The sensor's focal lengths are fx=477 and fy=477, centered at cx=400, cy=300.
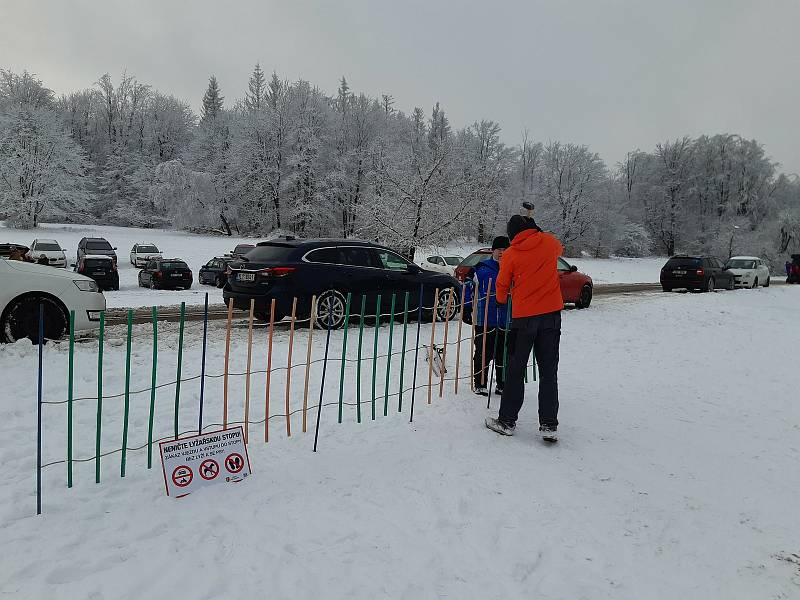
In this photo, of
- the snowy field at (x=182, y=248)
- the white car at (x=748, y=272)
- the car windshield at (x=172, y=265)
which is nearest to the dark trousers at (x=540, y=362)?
the car windshield at (x=172, y=265)

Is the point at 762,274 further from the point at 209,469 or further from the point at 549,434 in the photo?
the point at 209,469

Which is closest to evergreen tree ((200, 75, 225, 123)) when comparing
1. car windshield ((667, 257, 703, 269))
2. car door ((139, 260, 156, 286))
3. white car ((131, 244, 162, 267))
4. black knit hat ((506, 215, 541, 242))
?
white car ((131, 244, 162, 267))

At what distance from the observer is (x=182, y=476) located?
3.29 meters

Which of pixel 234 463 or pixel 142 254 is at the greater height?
pixel 142 254

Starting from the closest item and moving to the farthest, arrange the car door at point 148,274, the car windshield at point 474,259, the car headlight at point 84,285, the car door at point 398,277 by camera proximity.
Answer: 1. the car headlight at point 84,285
2. the car door at point 398,277
3. the car windshield at point 474,259
4. the car door at point 148,274

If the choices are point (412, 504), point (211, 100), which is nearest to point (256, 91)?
point (211, 100)

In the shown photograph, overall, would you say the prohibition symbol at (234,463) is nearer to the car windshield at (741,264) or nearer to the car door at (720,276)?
the car door at (720,276)

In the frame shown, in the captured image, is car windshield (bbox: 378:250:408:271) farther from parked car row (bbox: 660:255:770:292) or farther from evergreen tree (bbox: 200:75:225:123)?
evergreen tree (bbox: 200:75:225:123)

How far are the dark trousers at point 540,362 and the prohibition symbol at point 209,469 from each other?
2536 mm

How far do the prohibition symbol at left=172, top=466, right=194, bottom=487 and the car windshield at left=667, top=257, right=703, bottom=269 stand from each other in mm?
20028

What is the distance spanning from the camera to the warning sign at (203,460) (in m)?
3.26

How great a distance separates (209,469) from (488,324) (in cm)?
359

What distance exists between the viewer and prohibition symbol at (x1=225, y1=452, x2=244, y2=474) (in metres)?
3.49

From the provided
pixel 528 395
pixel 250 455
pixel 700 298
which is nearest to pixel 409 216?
pixel 700 298
